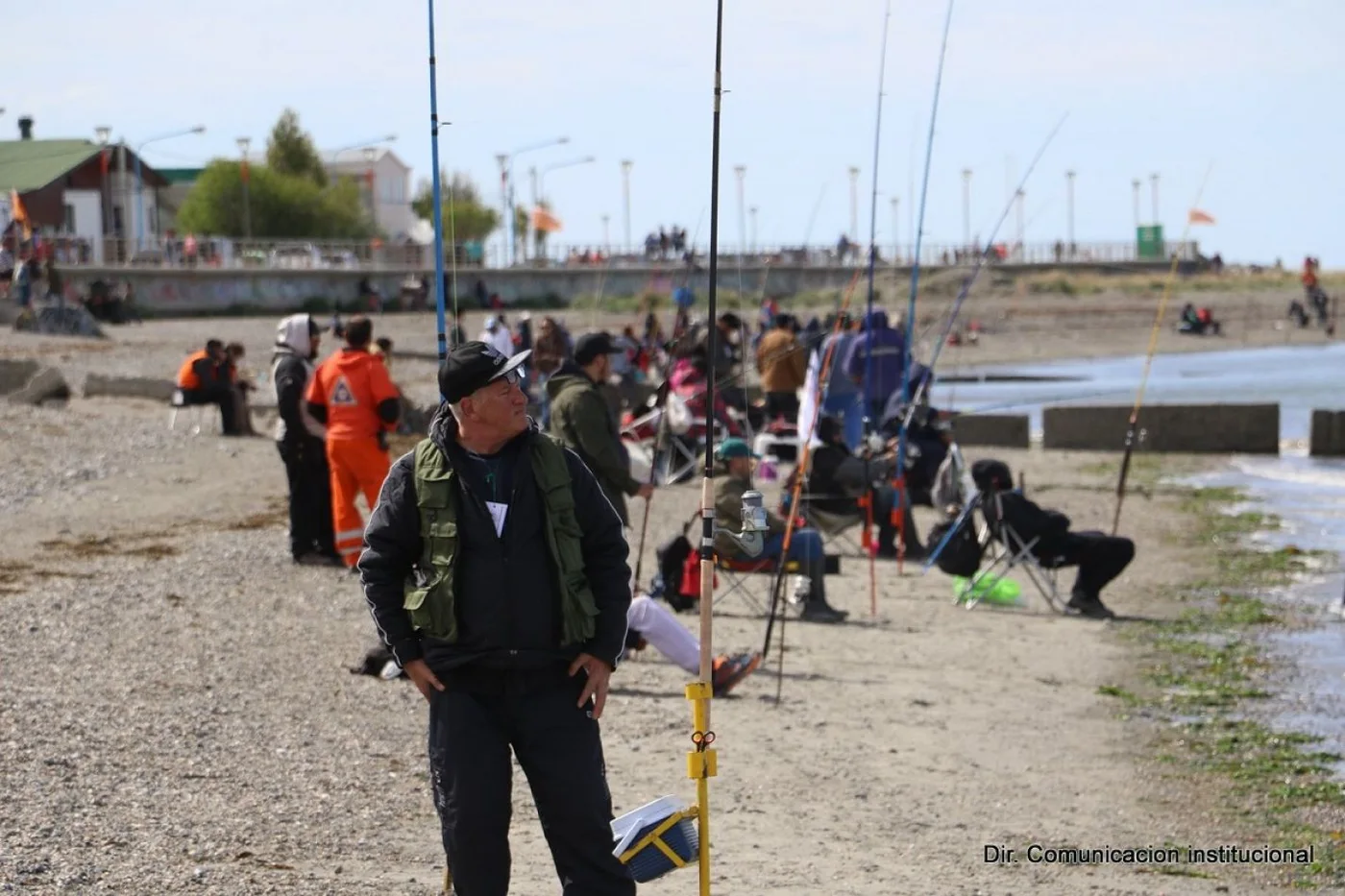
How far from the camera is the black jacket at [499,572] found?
425cm

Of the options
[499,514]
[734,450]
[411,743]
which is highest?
[499,514]

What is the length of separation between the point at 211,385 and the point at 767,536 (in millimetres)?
10877

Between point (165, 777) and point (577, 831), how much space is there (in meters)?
2.66

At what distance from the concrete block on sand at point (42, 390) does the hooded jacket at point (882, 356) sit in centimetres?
1092

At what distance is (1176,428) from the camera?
22.2 metres

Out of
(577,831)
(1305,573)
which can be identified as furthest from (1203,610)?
(577,831)

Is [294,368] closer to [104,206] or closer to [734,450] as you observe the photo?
[734,450]

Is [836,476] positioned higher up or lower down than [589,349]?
lower down

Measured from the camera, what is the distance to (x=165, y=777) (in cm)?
644

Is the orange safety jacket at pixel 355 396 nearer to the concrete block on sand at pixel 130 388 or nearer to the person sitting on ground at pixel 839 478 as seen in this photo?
the person sitting on ground at pixel 839 478

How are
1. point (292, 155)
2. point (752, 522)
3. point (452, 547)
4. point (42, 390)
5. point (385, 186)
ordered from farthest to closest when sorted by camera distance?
point (385, 186)
point (292, 155)
point (42, 390)
point (752, 522)
point (452, 547)

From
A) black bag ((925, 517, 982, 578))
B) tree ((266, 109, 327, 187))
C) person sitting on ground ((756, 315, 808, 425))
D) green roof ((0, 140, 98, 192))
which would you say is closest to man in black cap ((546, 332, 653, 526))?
black bag ((925, 517, 982, 578))

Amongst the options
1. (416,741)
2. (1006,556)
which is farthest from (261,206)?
(416,741)

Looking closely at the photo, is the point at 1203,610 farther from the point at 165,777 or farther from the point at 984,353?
the point at 984,353
